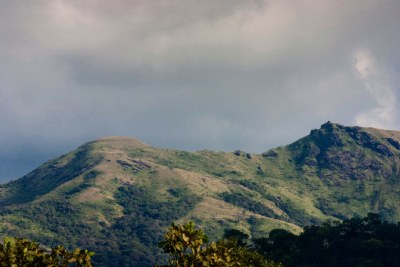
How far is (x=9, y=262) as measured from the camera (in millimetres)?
79500

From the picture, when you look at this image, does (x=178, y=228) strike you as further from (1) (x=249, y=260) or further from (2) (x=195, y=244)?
(1) (x=249, y=260)

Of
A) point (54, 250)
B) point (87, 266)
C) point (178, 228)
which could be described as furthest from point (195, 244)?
point (54, 250)

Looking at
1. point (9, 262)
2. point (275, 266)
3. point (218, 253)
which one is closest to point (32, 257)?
point (9, 262)

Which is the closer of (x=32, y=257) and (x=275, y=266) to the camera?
(x=32, y=257)

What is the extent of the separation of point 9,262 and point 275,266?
339 ft

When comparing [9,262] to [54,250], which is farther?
[54,250]

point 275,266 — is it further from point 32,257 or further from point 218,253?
point 32,257

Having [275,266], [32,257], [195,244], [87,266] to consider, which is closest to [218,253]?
[195,244]

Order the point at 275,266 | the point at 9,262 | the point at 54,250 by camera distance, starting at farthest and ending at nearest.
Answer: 1. the point at 275,266
2. the point at 54,250
3. the point at 9,262

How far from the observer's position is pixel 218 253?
8644 cm

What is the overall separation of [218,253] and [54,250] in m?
24.2

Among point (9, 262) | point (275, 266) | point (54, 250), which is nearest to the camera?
point (9, 262)

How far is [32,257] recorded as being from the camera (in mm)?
81125

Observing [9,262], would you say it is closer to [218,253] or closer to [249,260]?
[218,253]
